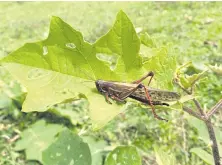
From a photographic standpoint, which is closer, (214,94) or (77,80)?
(77,80)

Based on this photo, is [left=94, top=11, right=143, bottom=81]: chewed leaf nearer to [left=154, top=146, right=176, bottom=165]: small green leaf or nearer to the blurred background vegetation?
the blurred background vegetation

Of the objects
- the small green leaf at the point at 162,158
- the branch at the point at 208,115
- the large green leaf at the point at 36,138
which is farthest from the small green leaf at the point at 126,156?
the large green leaf at the point at 36,138

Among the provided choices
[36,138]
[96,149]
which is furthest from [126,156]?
[36,138]

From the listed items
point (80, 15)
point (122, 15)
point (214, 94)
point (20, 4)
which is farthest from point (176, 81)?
point (20, 4)

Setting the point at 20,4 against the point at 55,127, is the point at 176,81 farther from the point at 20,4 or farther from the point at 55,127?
the point at 20,4

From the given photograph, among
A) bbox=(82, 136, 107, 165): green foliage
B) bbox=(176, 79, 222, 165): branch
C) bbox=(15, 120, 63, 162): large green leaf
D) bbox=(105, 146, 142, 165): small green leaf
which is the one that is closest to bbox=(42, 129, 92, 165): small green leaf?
bbox=(105, 146, 142, 165): small green leaf

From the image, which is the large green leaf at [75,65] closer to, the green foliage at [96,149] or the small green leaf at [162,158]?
the small green leaf at [162,158]

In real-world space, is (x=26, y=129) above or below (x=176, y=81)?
below
